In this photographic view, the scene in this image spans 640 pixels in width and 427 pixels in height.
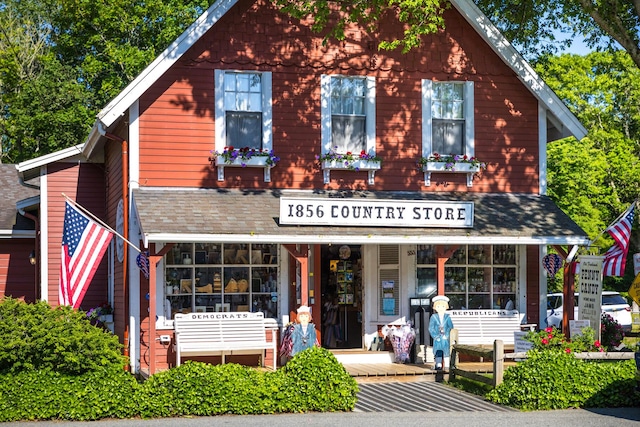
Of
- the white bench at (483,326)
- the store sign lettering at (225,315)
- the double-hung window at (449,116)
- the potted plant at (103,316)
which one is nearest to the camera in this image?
the store sign lettering at (225,315)

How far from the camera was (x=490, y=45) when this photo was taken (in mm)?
20281

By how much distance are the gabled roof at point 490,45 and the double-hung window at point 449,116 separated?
105 cm

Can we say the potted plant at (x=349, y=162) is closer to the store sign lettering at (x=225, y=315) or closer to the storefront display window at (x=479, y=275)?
the storefront display window at (x=479, y=275)

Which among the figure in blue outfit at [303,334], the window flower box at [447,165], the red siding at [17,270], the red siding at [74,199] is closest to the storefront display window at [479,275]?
the window flower box at [447,165]

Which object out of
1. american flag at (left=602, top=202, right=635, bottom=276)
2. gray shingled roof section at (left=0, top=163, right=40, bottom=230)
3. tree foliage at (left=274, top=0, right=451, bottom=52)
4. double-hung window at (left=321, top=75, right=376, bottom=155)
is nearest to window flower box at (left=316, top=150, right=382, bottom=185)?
double-hung window at (left=321, top=75, right=376, bottom=155)

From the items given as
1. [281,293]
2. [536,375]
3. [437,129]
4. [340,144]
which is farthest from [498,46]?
[536,375]

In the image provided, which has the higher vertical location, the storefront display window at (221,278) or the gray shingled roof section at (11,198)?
the gray shingled roof section at (11,198)

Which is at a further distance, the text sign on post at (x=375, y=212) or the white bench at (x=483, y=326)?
the white bench at (x=483, y=326)

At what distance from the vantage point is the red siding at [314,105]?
18.8m

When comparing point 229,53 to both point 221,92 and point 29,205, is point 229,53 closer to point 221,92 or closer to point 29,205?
point 221,92

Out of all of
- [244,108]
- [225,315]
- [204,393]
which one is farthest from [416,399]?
[244,108]

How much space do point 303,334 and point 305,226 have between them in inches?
78.5

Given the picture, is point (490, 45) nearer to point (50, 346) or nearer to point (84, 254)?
point (84, 254)

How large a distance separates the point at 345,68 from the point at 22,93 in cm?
2119
